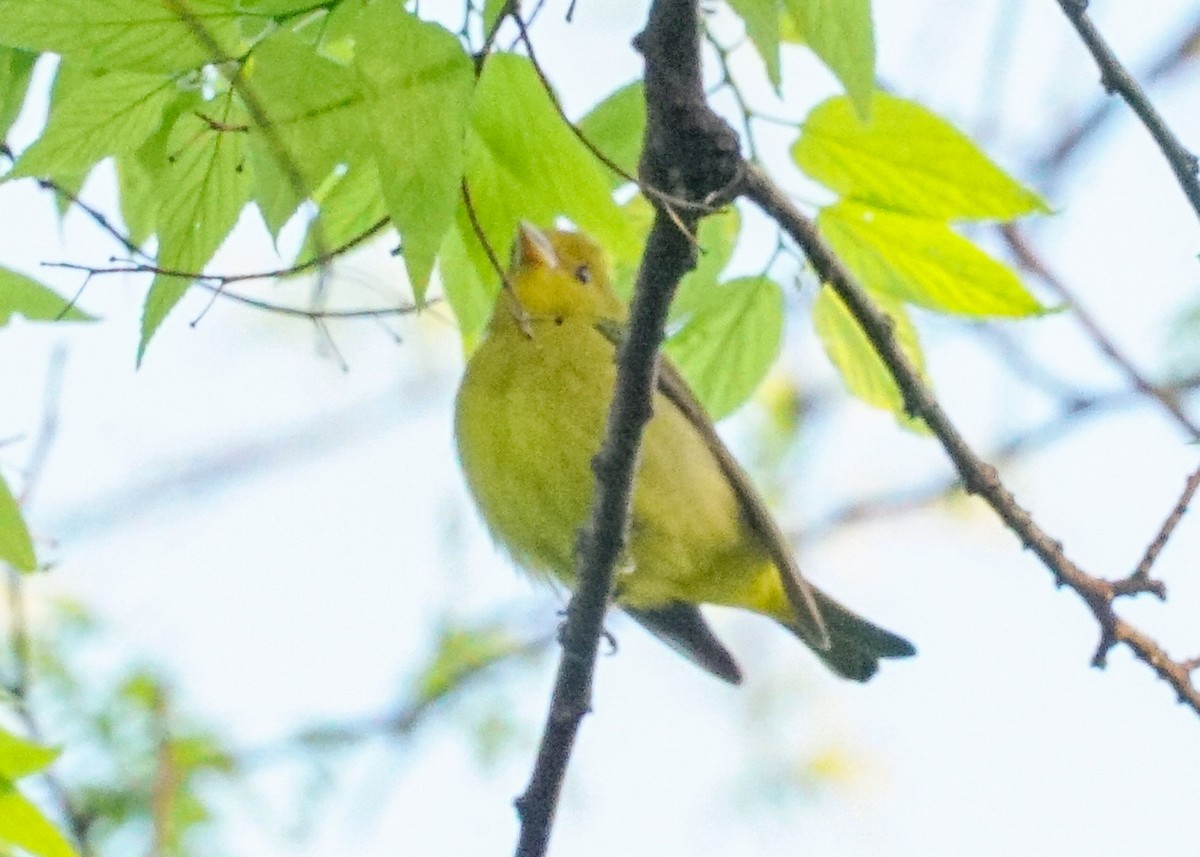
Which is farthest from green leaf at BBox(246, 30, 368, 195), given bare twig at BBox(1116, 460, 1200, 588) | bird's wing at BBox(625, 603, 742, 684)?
bird's wing at BBox(625, 603, 742, 684)

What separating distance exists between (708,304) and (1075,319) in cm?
174

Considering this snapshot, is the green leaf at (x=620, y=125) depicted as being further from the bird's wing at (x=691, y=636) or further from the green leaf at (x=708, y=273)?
the bird's wing at (x=691, y=636)

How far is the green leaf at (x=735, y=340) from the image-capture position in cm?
325

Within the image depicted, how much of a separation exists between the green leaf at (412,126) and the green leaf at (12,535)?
3.00 feet

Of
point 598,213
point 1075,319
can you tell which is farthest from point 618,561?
point 1075,319

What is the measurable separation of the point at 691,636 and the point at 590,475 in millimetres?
895

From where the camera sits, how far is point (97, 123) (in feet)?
7.53

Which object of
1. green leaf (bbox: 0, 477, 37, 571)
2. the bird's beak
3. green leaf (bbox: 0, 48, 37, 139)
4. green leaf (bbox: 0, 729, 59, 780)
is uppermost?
the bird's beak

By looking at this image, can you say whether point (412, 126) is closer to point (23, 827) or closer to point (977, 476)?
point (23, 827)

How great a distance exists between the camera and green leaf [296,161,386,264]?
2516 mm

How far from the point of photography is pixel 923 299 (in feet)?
9.95

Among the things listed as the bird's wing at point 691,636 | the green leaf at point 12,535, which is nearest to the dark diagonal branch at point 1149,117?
the green leaf at point 12,535

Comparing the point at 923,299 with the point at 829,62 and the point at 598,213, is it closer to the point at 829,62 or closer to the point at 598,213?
the point at 598,213

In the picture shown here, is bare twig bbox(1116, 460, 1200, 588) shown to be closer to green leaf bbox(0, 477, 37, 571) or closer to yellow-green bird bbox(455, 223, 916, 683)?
yellow-green bird bbox(455, 223, 916, 683)
